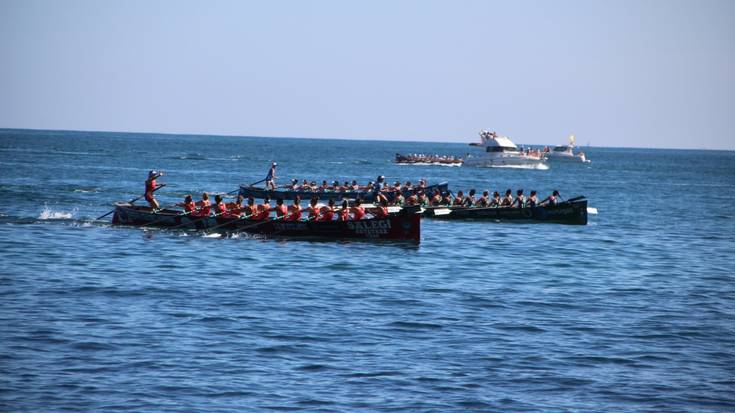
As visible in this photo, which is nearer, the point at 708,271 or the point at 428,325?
the point at 428,325

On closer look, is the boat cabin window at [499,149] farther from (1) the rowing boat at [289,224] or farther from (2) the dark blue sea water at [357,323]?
(1) the rowing boat at [289,224]

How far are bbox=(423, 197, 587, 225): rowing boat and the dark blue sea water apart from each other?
508 centimetres

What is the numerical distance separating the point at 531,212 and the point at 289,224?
579 inches

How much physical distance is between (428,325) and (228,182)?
63.0 m

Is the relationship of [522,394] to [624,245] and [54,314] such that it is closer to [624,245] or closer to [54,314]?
[54,314]

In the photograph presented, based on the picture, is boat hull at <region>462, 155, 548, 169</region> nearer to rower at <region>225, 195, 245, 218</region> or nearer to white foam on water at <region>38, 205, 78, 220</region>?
white foam on water at <region>38, 205, 78, 220</region>

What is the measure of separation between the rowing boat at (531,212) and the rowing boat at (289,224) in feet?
34.9

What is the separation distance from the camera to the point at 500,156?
388 feet

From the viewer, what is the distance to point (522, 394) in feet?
53.7

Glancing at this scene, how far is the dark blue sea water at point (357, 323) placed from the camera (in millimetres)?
16141

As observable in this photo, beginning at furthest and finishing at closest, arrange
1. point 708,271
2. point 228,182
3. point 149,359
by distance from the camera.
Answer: point 228,182 < point 708,271 < point 149,359

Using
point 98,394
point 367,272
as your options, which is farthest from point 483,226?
point 98,394

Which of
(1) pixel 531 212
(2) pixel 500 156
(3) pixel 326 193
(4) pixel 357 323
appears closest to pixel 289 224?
(1) pixel 531 212

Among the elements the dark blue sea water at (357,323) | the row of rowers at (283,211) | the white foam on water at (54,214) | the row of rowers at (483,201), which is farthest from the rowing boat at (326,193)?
the row of rowers at (283,211)
